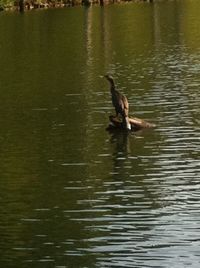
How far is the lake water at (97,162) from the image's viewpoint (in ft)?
69.4

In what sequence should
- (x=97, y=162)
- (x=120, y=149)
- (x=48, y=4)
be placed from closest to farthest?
1. (x=97, y=162)
2. (x=120, y=149)
3. (x=48, y=4)

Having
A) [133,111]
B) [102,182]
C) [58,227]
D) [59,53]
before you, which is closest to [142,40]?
[59,53]

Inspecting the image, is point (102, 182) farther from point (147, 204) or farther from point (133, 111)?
point (133, 111)

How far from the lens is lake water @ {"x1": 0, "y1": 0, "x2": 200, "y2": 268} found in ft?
69.4

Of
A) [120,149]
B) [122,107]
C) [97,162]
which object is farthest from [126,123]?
[97,162]

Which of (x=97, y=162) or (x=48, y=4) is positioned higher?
(x=97, y=162)

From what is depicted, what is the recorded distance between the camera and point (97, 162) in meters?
30.5

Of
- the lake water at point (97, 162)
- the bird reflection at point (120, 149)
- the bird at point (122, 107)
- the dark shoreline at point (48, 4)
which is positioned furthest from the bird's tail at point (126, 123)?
the dark shoreline at point (48, 4)

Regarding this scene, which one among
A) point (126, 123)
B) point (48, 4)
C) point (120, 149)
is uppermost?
point (126, 123)

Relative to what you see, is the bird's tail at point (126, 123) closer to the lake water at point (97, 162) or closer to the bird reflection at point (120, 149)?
the bird reflection at point (120, 149)

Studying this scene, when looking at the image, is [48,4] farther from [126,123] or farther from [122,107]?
[122,107]

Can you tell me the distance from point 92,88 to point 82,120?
9.15 metres

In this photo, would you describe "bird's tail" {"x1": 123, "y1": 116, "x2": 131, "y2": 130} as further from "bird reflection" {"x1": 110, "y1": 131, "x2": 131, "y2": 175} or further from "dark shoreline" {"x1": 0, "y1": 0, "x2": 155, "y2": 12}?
"dark shoreline" {"x1": 0, "y1": 0, "x2": 155, "y2": 12}

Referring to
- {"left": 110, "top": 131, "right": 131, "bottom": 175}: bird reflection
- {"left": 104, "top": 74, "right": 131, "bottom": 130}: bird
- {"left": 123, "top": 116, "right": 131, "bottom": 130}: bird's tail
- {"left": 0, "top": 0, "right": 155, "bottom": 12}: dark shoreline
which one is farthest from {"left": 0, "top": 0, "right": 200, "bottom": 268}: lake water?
{"left": 0, "top": 0, "right": 155, "bottom": 12}: dark shoreline
